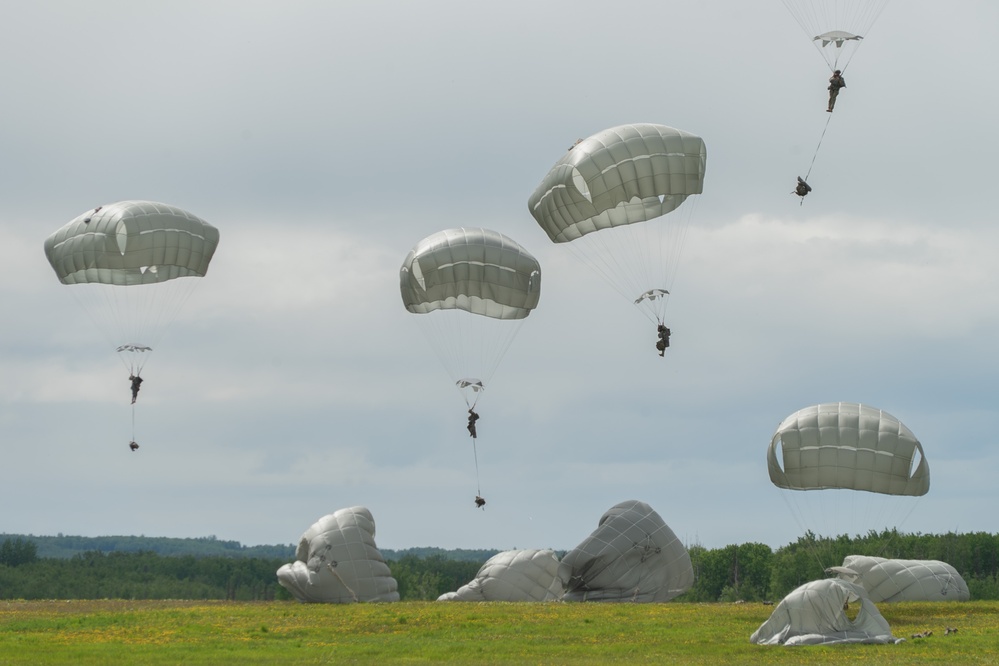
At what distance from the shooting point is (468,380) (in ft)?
148

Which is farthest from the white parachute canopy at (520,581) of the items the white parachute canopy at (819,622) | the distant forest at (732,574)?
the distant forest at (732,574)

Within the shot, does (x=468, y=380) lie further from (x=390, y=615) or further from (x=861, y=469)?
(x=861, y=469)

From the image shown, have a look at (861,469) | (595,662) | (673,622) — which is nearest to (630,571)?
(673,622)

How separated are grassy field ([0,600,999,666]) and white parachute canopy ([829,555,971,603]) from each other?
1788mm

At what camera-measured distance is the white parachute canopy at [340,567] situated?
4791cm

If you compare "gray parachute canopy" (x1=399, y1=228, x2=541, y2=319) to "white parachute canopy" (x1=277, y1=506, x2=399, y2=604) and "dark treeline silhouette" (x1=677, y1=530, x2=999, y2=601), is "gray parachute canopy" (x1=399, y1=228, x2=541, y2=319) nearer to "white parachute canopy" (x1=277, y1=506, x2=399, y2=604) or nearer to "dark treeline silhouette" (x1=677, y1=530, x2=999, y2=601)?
"white parachute canopy" (x1=277, y1=506, x2=399, y2=604)

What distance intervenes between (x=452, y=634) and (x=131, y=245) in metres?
19.0

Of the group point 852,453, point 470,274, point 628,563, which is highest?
point 470,274

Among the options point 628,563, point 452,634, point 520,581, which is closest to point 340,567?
point 520,581

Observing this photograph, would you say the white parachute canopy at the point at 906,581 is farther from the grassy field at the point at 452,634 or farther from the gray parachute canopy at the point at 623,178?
the gray parachute canopy at the point at 623,178

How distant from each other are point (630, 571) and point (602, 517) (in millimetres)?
2941

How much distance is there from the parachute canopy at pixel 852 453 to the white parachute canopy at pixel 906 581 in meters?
8.58

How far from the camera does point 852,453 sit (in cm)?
3809

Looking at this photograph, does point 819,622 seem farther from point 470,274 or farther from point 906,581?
point 470,274
